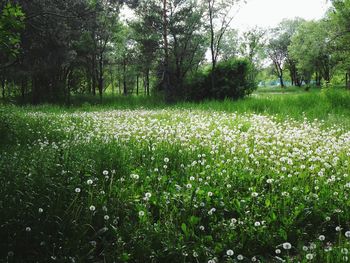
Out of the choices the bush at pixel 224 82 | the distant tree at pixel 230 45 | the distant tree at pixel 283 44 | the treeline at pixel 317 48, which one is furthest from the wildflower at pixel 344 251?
the distant tree at pixel 283 44

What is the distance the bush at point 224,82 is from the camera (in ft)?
71.7

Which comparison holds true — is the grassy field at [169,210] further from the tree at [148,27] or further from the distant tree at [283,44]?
the distant tree at [283,44]

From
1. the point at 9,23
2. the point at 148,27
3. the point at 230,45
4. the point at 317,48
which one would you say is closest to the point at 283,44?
the point at 230,45

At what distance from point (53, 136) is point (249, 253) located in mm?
6086

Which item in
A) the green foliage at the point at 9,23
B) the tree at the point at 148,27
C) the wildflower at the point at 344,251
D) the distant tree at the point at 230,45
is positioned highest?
the distant tree at the point at 230,45

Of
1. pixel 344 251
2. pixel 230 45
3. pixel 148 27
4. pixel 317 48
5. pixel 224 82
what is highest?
pixel 230 45

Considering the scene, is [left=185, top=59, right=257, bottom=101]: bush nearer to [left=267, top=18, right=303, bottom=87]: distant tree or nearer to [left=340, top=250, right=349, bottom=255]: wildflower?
[left=340, top=250, right=349, bottom=255]: wildflower

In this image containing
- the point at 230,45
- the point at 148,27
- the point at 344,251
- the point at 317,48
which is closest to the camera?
the point at 344,251

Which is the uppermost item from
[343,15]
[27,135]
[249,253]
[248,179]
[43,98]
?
[343,15]

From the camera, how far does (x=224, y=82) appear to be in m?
22.2

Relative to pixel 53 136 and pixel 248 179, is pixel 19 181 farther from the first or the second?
pixel 53 136

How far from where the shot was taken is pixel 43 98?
1039 inches

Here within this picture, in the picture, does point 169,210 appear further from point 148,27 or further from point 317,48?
point 148,27

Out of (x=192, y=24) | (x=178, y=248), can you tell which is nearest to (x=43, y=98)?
(x=192, y=24)
